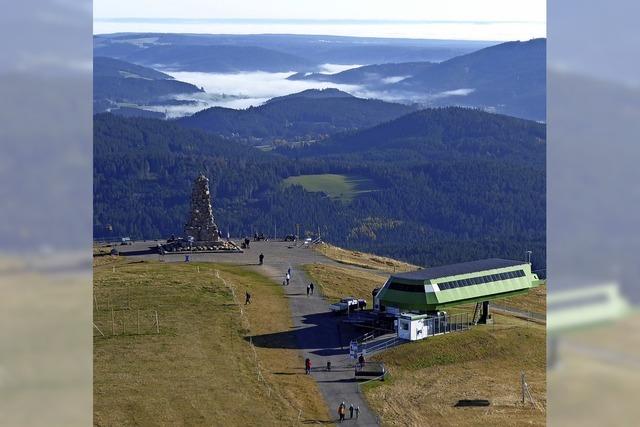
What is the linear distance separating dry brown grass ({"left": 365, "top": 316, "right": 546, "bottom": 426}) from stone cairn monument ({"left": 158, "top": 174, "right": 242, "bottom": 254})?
104 feet

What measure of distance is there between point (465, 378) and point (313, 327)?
485 inches

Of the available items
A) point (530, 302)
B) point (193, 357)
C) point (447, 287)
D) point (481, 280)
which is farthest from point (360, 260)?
point (193, 357)

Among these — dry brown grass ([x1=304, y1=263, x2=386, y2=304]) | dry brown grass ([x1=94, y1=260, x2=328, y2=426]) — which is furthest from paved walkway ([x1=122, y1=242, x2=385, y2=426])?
dry brown grass ([x1=94, y1=260, x2=328, y2=426])

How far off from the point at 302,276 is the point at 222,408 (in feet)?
113

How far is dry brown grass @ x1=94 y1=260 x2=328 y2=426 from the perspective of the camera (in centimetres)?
4863

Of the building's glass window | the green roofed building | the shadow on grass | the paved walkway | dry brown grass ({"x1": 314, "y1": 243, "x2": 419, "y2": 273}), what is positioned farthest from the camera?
dry brown grass ({"x1": 314, "y1": 243, "x2": 419, "y2": 273})

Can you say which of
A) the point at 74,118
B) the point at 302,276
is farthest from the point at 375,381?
the point at 74,118

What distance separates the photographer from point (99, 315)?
65.9 meters

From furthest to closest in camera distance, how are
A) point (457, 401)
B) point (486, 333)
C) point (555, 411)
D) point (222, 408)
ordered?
point (486, 333), point (457, 401), point (222, 408), point (555, 411)

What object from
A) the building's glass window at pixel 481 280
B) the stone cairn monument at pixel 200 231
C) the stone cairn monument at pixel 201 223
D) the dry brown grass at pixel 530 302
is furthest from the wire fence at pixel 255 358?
the dry brown grass at pixel 530 302

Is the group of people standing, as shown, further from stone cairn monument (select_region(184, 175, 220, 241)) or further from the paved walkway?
stone cairn monument (select_region(184, 175, 220, 241))

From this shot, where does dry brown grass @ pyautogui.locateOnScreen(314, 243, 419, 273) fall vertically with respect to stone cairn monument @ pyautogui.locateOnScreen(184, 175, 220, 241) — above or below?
below

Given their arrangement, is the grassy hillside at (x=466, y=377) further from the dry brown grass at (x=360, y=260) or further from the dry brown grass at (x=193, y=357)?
the dry brown grass at (x=360, y=260)

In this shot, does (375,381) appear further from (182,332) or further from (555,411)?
(555,411)
